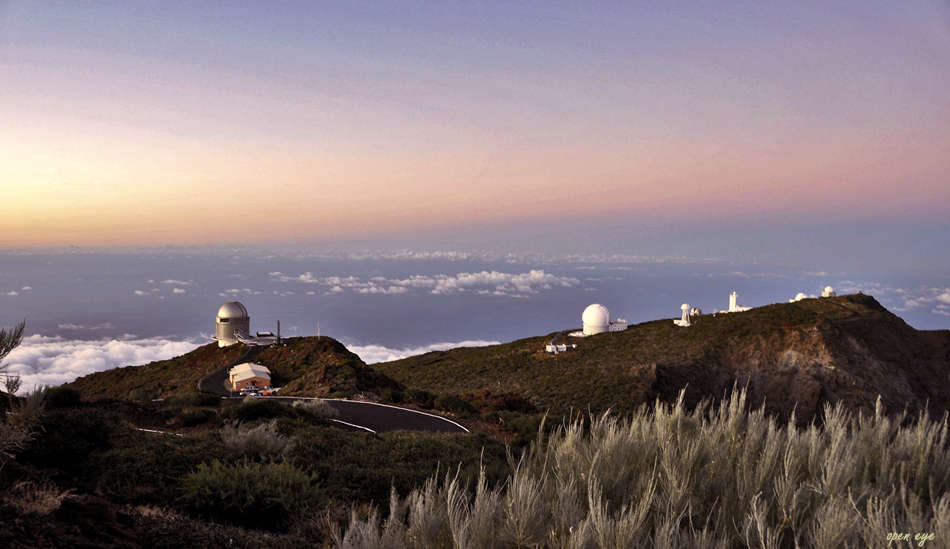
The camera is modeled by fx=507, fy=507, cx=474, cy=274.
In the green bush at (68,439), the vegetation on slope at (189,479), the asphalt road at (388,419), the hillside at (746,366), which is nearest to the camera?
the vegetation on slope at (189,479)

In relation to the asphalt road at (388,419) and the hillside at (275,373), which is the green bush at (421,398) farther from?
the hillside at (275,373)

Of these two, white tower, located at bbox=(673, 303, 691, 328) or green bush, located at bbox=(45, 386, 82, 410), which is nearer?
green bush, located at bbox=(45, 386, 82, 410)

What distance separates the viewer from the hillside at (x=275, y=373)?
26.8 metres

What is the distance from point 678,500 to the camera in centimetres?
398

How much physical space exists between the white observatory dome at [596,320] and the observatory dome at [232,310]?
108ft

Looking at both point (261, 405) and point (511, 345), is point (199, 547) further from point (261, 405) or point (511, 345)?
point (511, 345)

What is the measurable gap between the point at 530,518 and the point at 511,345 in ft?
168

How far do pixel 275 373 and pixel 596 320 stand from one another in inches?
1283

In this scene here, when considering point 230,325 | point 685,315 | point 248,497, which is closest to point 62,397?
point 248,497

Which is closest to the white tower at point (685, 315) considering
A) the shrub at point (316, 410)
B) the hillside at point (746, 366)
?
the hillside at point (746, 366)

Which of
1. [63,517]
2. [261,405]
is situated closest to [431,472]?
[63,517]

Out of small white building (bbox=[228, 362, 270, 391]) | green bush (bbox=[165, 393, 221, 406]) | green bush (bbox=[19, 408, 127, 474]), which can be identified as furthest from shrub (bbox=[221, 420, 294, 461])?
small white building (bbox=[228, 362, 270, 391])

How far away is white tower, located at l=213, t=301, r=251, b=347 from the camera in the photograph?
141 ft

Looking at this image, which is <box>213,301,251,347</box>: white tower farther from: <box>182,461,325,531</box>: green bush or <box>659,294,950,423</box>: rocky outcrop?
<box>182,461,325,531</box>: green bush
